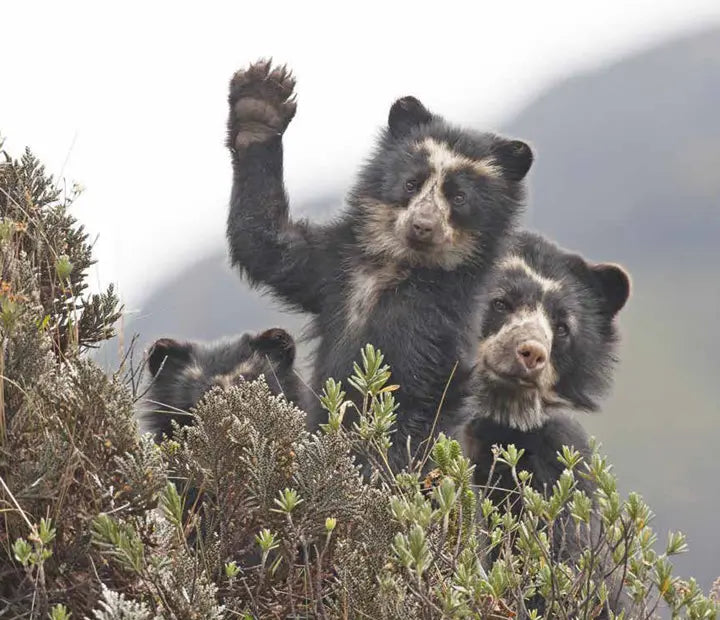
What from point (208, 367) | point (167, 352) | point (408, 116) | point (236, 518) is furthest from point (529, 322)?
point (236, 518)

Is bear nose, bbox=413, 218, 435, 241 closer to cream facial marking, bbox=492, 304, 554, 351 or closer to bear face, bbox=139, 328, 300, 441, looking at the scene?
cream facial marking, bbox=492, 304, 554, 351

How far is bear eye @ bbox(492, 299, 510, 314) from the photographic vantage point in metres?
5.83

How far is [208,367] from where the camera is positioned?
6.48 metres

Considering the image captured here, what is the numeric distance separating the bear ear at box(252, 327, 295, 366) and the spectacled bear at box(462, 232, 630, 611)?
128 cm

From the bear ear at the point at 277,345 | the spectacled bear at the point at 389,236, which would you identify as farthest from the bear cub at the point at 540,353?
the bear ear at the point at 277,345

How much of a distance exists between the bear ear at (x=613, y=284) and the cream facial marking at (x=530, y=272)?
1.29ft

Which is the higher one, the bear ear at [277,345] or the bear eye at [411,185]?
the bear eye at [411,185]

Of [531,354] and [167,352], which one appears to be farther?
[167,352]

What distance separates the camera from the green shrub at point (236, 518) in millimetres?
2893

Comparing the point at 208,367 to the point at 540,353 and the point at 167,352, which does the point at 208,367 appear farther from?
the point at 540,353

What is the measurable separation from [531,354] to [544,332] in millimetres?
252

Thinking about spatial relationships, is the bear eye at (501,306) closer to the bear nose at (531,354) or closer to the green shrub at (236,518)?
the bear nose at (531,354)

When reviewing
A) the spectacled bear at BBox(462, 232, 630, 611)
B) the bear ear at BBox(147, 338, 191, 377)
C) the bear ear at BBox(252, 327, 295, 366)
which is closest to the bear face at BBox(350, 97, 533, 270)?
the spectacled bear at BBox(462, 232, 630, 611)

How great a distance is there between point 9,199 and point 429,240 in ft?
7.03
